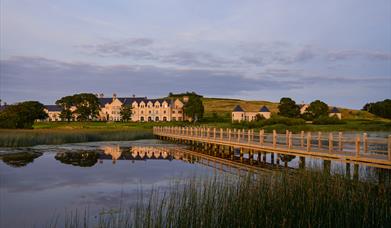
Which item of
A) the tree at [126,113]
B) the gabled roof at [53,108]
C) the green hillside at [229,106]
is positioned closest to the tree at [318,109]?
the green hillside at [229,106]

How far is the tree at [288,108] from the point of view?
9975 centimetres

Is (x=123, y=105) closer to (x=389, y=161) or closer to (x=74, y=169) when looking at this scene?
(x=74, y=169)

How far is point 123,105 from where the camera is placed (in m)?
115

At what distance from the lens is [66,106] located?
108250 mm

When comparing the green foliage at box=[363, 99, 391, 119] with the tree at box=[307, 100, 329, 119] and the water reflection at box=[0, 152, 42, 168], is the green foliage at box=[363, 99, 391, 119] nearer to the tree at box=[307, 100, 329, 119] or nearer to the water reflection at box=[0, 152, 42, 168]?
the tree at box=[307, 100, 329, 119]

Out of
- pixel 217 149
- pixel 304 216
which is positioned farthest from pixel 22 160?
pixel 304 216

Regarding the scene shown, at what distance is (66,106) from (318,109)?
2544 inches

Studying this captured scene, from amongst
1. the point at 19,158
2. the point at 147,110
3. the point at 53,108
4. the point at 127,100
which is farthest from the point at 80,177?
the point at 53,108

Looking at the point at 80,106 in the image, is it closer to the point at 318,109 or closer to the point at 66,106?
the point at 66,106

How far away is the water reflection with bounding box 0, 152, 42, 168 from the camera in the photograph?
25.7m

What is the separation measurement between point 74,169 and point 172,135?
27.4 m

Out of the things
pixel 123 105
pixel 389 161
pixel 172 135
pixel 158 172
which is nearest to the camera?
pixel 389 161

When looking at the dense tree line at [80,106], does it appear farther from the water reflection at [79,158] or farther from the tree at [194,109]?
the water reflection at [79,158]

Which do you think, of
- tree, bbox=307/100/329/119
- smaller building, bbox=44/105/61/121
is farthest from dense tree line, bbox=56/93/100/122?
tree, bbox=307/100/329/119
